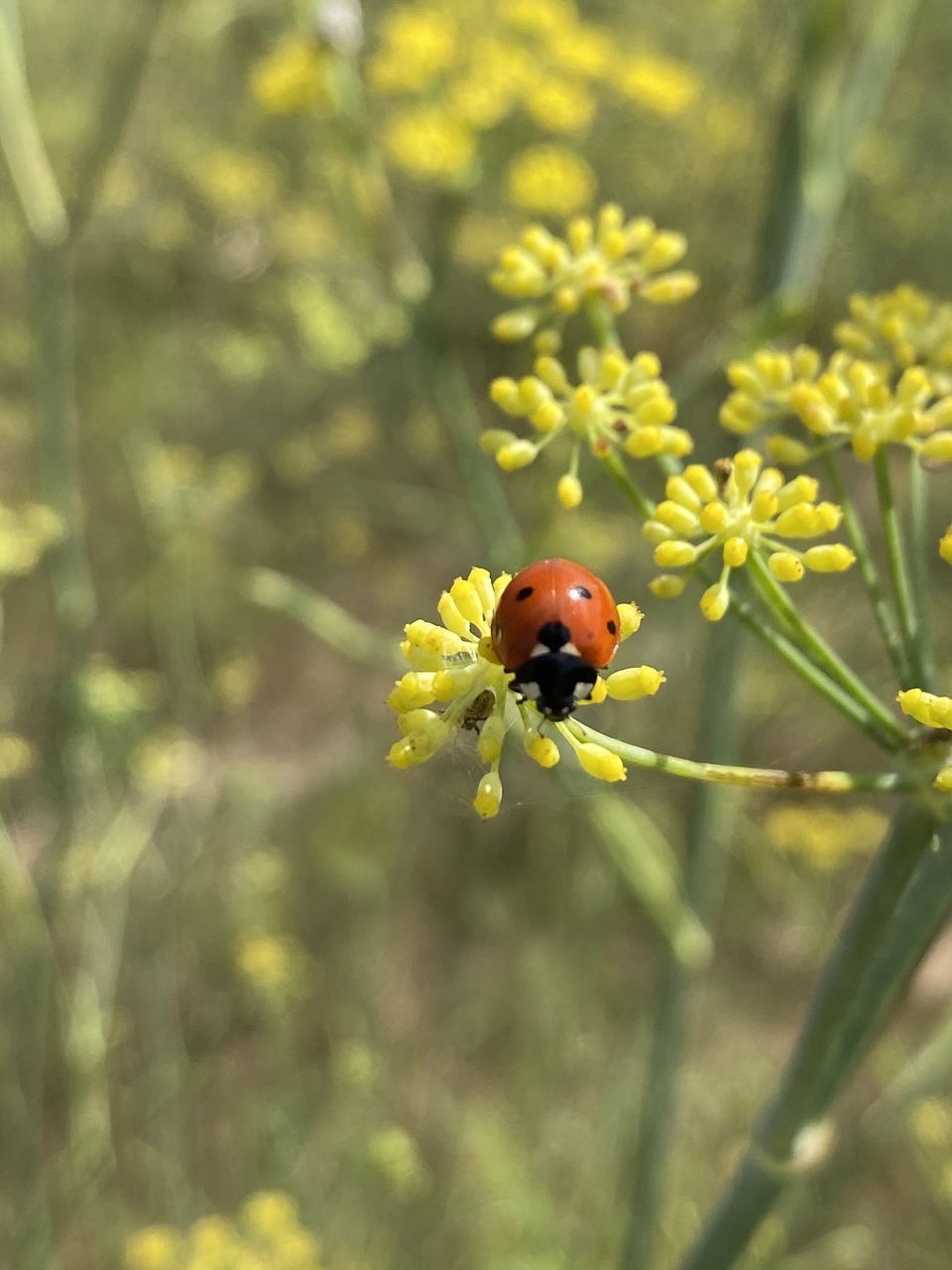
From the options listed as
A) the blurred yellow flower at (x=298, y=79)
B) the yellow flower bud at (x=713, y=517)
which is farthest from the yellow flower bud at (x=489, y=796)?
the blurred yellow flower at (x=298, y=79)

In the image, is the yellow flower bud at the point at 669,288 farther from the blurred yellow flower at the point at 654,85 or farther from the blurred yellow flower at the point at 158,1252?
the blurred yellow flower at the point at 158,1252

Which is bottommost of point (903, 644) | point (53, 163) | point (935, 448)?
point (53, 163)

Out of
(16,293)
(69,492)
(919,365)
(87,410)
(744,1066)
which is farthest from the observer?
(16,293)

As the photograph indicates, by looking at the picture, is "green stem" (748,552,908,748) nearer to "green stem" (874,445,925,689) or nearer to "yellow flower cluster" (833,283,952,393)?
"green stem" (874,445,925,689)

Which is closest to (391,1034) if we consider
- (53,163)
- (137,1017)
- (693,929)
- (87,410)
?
(137,1017)

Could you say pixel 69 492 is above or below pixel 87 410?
above

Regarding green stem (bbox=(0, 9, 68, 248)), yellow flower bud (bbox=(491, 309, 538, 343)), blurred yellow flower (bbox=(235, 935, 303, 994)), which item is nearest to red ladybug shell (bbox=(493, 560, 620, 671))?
yellow flower bud (bbox=(491, 309, 538, 343))

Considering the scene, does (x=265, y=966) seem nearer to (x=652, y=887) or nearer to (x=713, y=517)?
(x=652, y=887)

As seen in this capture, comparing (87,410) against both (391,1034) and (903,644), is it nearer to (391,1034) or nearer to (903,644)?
(391,1034)
